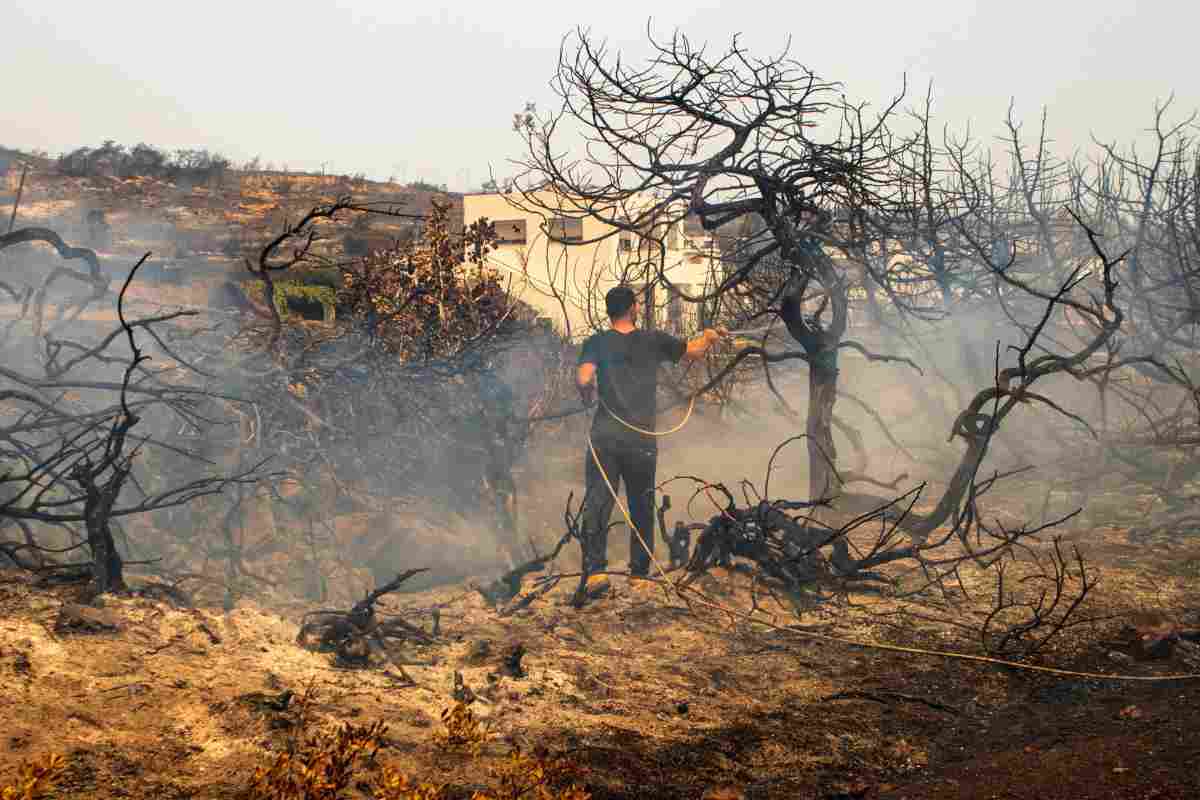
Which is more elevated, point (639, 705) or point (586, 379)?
point (586, 379)

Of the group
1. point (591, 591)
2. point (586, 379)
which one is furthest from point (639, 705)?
point (586, 379)

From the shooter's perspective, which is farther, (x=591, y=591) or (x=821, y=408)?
(x=821, y=408)

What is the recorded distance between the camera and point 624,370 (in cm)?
615

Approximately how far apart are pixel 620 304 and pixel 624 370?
441 millimetres

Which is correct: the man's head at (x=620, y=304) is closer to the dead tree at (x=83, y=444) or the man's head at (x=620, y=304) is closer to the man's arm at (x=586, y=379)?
the man's arm at (x=586, y=379)

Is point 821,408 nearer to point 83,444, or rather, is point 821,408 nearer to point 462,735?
point 462,735

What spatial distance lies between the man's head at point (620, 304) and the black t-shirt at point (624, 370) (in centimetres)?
14

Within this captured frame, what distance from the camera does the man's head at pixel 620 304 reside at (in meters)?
6.16

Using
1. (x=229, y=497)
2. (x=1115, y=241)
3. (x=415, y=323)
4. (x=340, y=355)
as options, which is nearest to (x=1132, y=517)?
(x=415, y=323)

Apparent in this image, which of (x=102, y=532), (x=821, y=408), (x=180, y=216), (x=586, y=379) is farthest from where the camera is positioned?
(x=180, y=216)

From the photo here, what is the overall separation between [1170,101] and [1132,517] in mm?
4620

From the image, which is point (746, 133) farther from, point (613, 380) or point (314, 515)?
point (314, 515)

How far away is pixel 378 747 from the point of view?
2842 millimetres

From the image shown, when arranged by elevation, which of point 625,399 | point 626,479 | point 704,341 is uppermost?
point 704,341
